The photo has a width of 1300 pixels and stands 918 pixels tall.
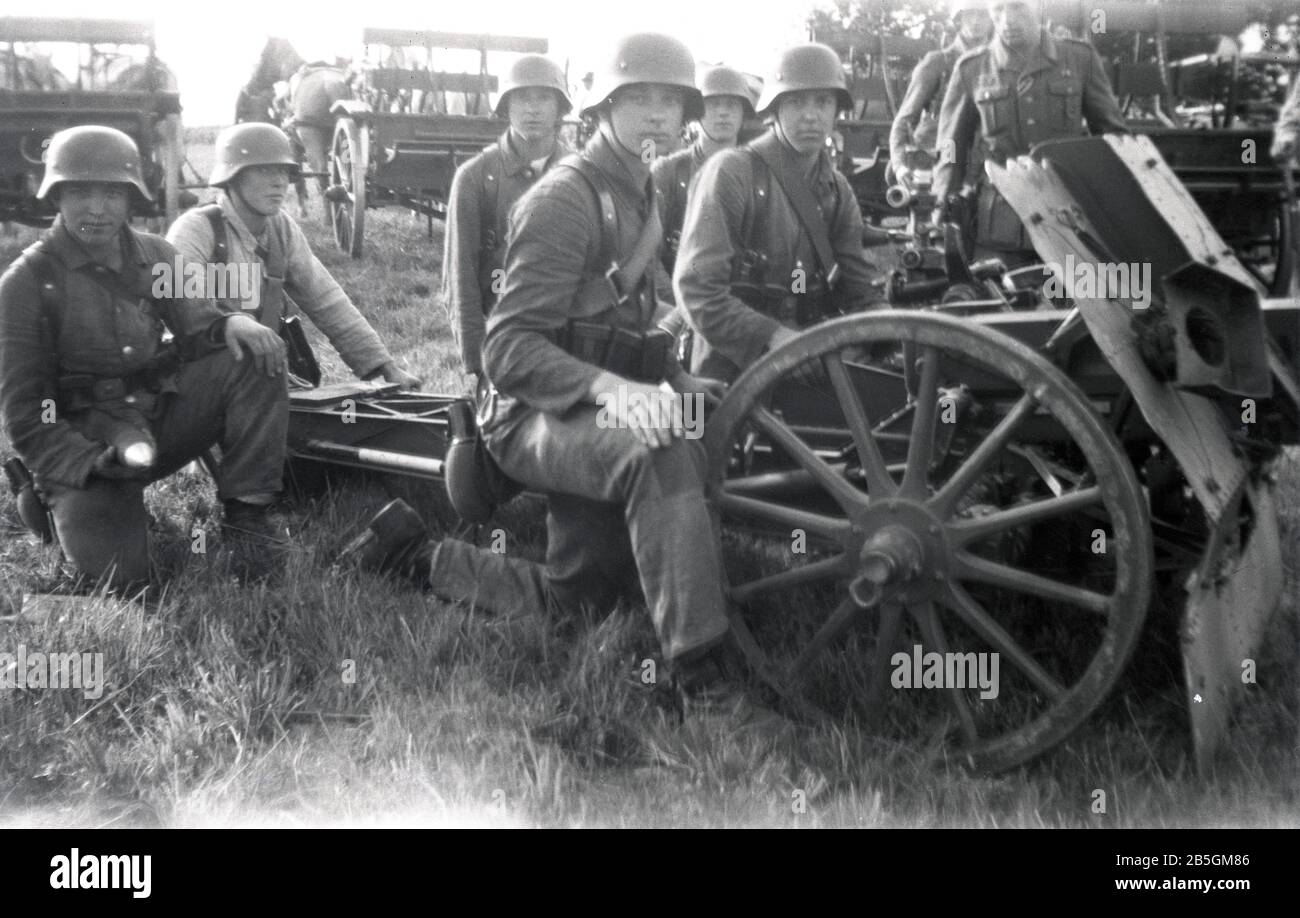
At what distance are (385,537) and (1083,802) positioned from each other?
92.7 inches

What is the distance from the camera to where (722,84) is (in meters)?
6.93

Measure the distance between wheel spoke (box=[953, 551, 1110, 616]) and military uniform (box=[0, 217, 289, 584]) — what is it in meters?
2.78

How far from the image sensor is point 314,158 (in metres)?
13.2

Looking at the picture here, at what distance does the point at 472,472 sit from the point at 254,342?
4.03ft

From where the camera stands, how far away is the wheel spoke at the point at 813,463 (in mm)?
3352

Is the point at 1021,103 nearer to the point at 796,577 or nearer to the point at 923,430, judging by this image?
the point at 923,430

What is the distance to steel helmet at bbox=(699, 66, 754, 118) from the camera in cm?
691

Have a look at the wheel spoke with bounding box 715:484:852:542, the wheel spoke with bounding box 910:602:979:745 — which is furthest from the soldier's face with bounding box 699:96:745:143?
the wheel spoke with bounding box 910:602:979:745

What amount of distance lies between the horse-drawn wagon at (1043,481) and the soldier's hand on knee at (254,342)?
1.93 metres

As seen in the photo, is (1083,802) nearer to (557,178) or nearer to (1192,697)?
(1192,697)

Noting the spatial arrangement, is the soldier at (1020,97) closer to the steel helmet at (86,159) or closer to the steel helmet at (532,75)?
the steel helmet at (532,75)

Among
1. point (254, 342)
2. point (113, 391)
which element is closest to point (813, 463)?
point (254, 342)

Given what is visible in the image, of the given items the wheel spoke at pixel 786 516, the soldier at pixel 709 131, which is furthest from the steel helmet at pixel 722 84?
the wheel spoke at pixel 786 516
